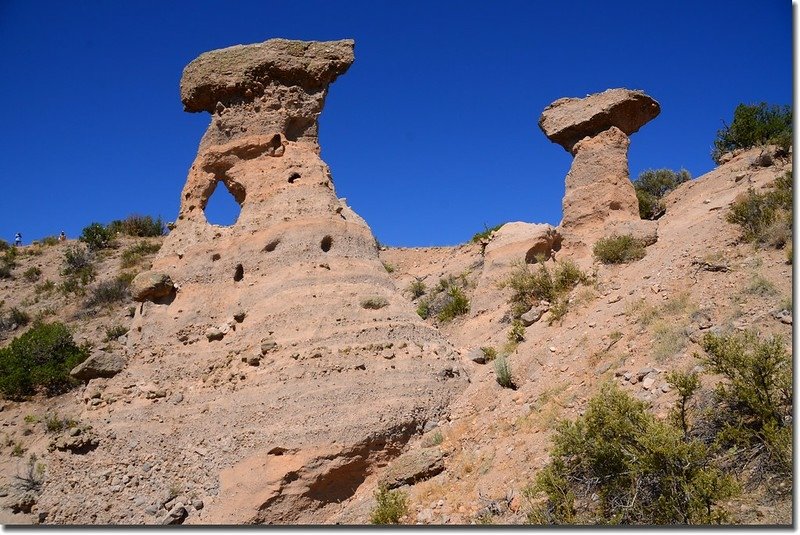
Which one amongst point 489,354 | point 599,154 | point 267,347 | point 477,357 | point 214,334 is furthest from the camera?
point 599,154

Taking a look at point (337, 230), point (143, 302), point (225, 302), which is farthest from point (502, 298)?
point (143, 302)

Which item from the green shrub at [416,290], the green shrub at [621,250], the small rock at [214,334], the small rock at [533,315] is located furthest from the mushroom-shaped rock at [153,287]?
the green shrub at [416,290]

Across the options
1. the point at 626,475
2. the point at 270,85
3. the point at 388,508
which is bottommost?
the point at 626,475

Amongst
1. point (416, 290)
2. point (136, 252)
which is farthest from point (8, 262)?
point (416, 290)

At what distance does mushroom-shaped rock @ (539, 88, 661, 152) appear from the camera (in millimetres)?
15188

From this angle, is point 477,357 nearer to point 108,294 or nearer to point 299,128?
point 299,128

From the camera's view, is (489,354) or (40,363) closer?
(489,354)

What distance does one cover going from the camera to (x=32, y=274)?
2230cm

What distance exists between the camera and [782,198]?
9742 mm

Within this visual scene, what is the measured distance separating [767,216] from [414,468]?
22.4 ft

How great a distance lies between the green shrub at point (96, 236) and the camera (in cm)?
2486

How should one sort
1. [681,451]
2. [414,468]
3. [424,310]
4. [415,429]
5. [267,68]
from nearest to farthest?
[681,451], [414,468], [415,429], [267,68], [424,310]

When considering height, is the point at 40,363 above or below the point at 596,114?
below

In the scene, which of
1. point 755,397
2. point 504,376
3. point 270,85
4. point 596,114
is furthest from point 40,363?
point 596,114
